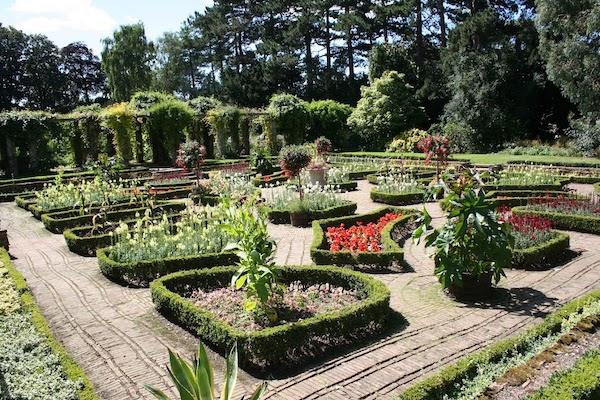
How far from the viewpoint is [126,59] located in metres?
42.6

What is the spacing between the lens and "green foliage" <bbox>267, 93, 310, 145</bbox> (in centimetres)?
3212

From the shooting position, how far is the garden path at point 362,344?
4.91 m

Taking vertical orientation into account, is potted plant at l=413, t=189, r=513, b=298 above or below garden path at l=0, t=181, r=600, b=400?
above

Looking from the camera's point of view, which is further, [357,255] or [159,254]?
[159,254]

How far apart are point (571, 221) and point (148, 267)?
8.25 m

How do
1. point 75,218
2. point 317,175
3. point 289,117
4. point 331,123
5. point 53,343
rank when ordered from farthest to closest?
point 331,123 → point 289,117 → point 317,175 → point 75,218 → point 53,343

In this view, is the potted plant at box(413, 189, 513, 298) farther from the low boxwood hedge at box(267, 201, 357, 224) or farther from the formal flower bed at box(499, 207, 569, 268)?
the low boxwood hedge at box(267, 201, 357, 224)

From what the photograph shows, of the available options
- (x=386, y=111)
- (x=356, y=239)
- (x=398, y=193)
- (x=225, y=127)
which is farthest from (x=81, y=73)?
(x=356, y=239)

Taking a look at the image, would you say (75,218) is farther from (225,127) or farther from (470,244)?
(225,127)

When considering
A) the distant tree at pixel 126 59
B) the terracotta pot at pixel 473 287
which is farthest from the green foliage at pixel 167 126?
the terracotta pot at pixel 473 287

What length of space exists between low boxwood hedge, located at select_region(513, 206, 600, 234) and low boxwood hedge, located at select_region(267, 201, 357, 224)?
12.6ft

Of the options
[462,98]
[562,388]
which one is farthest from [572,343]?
[462,98]

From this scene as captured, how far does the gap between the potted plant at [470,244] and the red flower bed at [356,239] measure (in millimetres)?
1969

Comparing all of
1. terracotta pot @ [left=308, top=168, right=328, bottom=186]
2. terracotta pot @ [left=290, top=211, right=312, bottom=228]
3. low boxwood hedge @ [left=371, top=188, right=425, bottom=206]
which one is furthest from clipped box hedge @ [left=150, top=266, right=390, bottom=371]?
terracotta pot @ [left=308, top=168, right=328, bottom=186]
